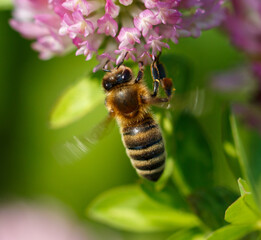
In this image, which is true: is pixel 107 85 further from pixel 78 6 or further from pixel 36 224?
pixel 36 224

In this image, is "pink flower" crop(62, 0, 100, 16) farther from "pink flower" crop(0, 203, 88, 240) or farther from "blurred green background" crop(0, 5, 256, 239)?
"pink flower" crop(0, 203, 88, 240)

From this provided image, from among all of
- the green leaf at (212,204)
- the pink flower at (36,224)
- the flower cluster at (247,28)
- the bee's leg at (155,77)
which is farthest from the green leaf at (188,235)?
the pink flower at (36,224)

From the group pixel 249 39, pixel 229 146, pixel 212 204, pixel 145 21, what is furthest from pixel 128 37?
pixel 249 39

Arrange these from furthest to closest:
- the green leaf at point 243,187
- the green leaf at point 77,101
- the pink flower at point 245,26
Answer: the pink flower at point 245,26
the green leaf at point 77,101
the green leaf at point 243,187

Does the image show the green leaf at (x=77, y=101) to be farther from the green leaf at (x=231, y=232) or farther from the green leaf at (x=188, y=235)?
the green leaf at (x=231, y=232)

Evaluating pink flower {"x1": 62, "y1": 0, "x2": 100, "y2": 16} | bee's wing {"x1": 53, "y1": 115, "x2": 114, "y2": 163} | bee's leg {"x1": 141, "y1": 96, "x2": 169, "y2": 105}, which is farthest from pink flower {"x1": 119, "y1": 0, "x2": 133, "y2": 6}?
bee's wing {"x1": 53, "y1": 115, "x2": 114, "y2": 163}
